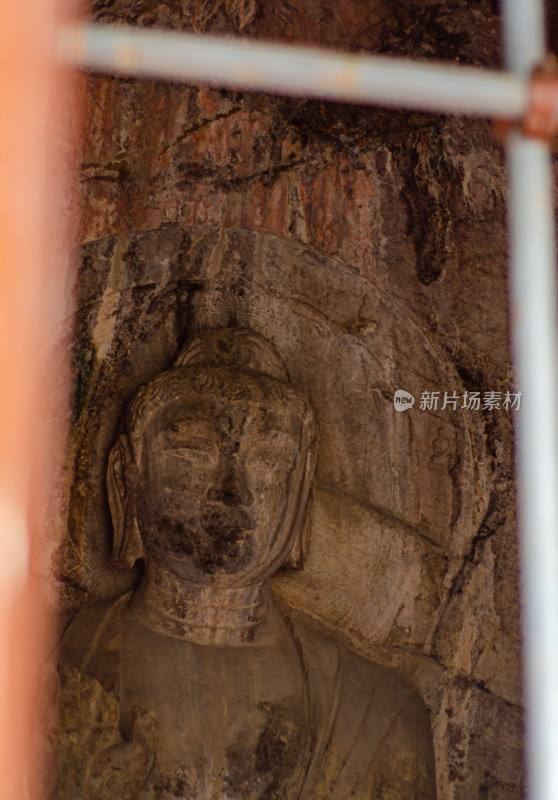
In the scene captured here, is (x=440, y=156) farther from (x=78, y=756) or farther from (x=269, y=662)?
(x=78, y=756)

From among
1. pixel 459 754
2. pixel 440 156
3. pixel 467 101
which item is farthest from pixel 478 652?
pixel 467 101

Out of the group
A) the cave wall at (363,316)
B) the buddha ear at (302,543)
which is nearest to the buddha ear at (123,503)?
the cave wall at (363,316)

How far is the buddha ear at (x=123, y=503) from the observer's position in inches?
140

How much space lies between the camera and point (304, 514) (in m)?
3.69

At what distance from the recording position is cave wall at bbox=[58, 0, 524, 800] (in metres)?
3.75

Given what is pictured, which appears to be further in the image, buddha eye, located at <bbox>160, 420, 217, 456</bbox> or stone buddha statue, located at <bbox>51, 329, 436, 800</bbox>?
buddha eye, located at <bbox>160, 420, 217, 456</bbox>

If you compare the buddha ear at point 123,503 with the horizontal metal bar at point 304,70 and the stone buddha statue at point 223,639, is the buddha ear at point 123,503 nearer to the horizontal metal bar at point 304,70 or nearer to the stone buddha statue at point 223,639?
the stone buddha statue at point 223,639

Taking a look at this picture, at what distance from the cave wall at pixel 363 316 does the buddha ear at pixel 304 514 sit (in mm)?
170

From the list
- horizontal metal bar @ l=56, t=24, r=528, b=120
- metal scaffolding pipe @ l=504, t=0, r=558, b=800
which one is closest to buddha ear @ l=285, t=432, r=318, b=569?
metal scaffolding pipe @ l=504, t=0, r=558, b=800

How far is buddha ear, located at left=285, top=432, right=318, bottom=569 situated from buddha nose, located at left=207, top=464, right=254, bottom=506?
26cm

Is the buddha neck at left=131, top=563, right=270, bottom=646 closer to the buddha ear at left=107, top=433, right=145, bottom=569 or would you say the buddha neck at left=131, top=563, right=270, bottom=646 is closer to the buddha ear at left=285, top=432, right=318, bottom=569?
the buddha ear at left=107, top=433, right=145, bottom=569

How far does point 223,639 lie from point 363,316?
1.26m

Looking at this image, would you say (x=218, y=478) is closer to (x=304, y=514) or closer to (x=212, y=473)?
(x=212, y=473)

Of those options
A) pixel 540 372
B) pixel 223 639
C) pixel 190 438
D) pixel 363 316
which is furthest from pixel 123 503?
pixel 540 372
